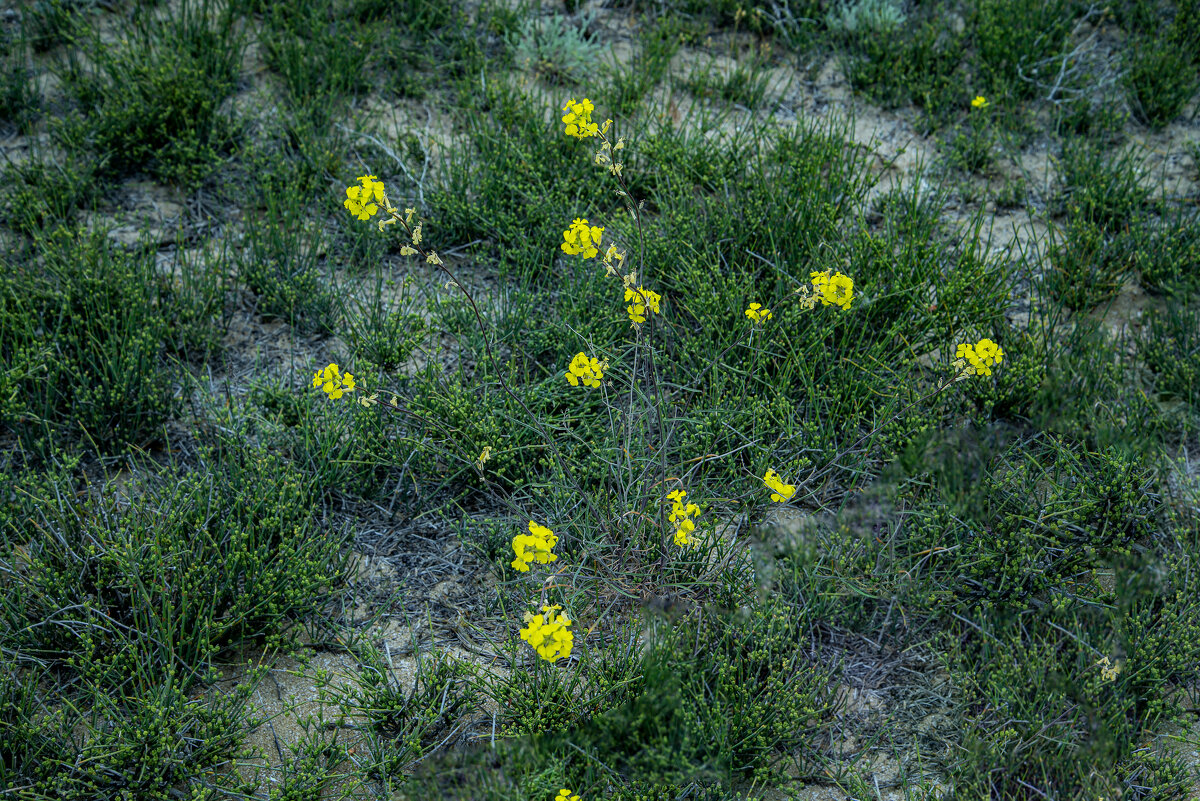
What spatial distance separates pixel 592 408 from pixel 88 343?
185 cm

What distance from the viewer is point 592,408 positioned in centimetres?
311

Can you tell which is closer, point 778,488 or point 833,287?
point 778,488

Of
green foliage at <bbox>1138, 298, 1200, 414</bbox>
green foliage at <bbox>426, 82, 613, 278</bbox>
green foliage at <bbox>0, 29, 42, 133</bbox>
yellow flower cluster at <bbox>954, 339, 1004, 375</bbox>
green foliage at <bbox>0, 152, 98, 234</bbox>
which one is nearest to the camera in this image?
yellow flower cluster at <bbox>954, 339, 1004, 375</bbox>

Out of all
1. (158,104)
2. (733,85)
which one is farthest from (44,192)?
(733,85)

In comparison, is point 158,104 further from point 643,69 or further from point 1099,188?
point 1099,188

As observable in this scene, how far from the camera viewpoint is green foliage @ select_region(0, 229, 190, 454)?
115 inches

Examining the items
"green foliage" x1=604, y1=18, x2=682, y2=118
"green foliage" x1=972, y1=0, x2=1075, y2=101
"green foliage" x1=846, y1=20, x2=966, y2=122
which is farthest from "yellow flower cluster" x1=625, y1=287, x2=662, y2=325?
"green foliage" x1=972, y1=0, x2=1075, y2=101

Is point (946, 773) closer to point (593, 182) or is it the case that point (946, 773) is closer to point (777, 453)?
point (777, 453)

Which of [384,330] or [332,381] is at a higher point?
[332,381]

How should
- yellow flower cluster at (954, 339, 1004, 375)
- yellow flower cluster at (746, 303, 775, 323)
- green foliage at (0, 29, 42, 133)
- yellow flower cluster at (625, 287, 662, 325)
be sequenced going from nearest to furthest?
yellow flower cluster at (625, 287, 662, 325) < yellow flower cluster at (954, 339, 1004, 375) < yellow flower cluster at (746, 303, 775, 323) < green foliage at (0, 29, 42, 133)

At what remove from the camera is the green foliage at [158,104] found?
3746 mm

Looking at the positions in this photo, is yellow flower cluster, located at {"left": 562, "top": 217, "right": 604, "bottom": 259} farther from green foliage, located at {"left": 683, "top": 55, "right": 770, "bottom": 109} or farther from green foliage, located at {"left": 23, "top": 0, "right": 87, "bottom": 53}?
green foliage, located at {"left": 23, "top": 0, "right": 87, "bottom": 53}

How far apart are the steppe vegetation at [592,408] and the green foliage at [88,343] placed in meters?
0.02

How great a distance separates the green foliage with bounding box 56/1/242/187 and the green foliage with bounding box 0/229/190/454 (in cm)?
65
